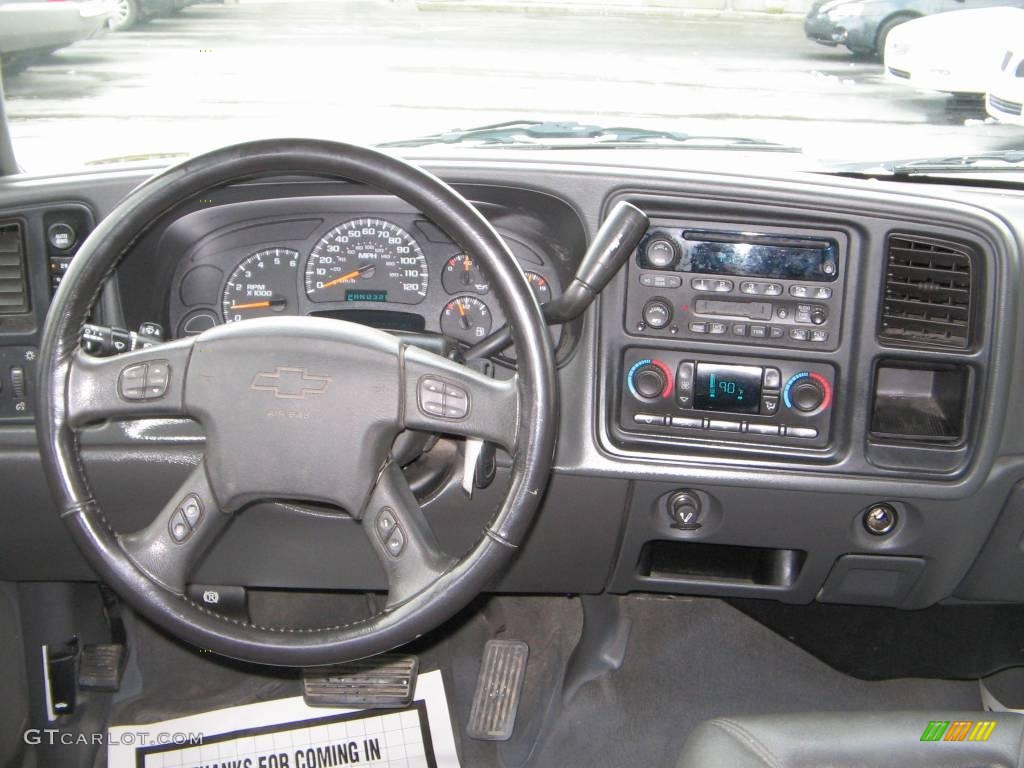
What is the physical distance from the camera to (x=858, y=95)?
2121 millimetres

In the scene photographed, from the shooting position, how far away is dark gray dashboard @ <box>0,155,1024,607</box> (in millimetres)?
1860

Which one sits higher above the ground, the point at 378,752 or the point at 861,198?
the point at 861,198

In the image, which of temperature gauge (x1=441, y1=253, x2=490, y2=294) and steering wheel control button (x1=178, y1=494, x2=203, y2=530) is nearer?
steering wheel control button (x1=178, y1=494, x2=203, y2=530)

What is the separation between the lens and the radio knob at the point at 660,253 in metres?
1.89

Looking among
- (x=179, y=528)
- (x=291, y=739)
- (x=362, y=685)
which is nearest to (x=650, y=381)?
(x=179, y=528)

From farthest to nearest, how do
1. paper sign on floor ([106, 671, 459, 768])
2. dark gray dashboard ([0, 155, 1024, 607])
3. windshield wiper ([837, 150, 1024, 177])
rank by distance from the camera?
1. paper sign on floor ([106, 671, 459, 768])
2. windshield wiper ([837, 150, 1024, 177])
3. dark gray dashboard ([0, 155, 1024, 607])

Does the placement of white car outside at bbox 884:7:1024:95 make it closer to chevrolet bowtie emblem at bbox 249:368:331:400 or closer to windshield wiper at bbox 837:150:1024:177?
windshield wiper at bbox 837:150:1024:177

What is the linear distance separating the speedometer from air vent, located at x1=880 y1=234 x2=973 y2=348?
0.87 meters

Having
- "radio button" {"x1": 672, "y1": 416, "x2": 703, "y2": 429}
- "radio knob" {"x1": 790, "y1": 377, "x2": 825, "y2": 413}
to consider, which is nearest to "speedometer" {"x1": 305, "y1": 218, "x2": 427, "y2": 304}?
"radio button" {"x1": 672, "y1": 416, "x2": 703, "y2": 429}

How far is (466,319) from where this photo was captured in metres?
2.00

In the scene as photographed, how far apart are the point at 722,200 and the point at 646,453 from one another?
49 centimetres

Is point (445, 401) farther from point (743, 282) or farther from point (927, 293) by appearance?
point (927, 293)

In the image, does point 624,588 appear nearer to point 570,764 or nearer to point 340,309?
point 570,764

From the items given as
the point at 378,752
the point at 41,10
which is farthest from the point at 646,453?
Answer: the point at 41,10
